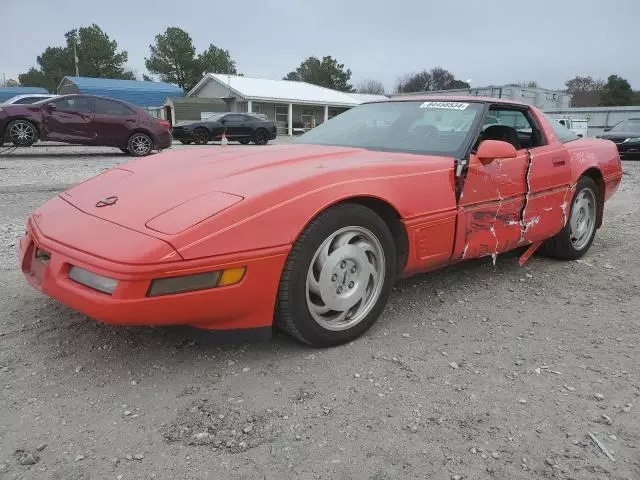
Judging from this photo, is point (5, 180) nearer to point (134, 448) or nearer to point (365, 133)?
point (365, 133)

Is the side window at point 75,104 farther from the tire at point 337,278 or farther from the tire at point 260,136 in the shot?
the tire at point 337,278

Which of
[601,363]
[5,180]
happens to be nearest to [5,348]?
[601,363]

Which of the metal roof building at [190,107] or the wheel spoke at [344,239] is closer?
the wheel spoke at [344,239]

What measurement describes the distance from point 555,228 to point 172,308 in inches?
117

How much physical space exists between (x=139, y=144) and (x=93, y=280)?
1046cm

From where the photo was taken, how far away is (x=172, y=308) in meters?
2.00

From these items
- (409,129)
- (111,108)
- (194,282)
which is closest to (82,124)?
(111,108)

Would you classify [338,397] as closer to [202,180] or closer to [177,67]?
[202,180]

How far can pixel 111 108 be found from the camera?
448 inches

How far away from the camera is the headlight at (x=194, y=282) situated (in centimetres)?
197

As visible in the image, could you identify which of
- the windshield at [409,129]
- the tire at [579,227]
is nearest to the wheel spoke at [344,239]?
the windshield at [409,129]

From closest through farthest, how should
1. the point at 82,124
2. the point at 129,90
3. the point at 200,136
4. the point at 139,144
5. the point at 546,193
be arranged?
the point at 546,193, the point at 82,124, the point at 139,144, the point at 200,136, the point at 129,90

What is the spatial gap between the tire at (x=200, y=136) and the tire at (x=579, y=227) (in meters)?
15.7

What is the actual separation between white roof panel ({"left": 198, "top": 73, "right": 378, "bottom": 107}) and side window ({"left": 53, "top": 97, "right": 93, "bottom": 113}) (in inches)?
850
